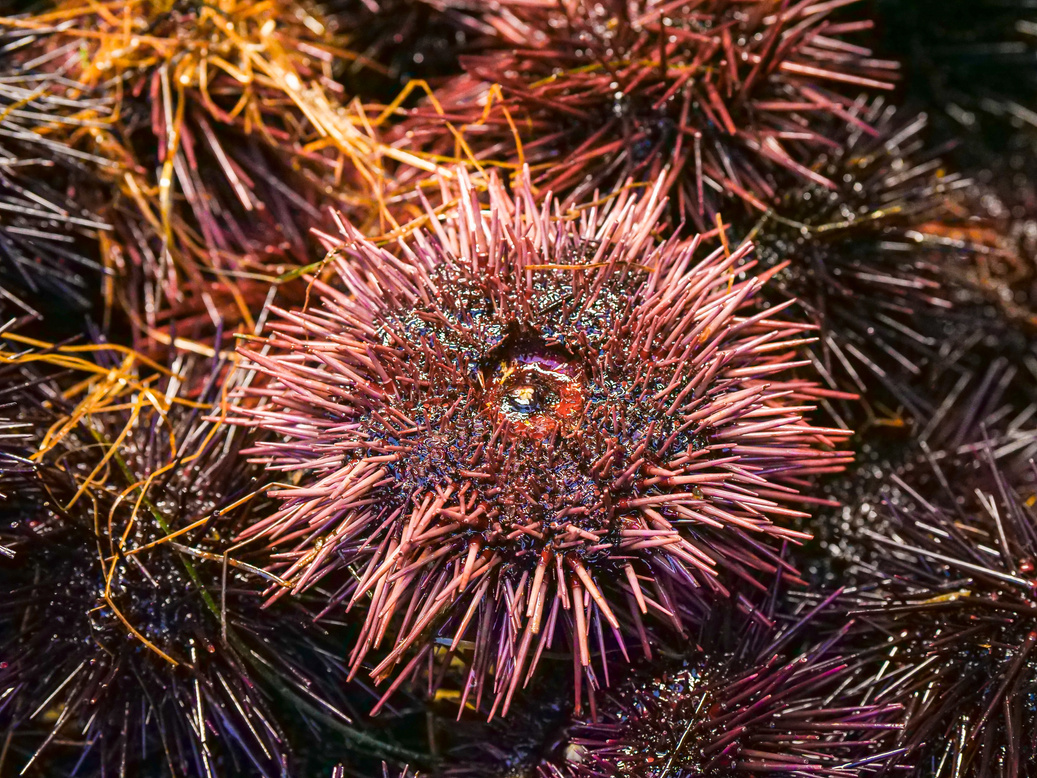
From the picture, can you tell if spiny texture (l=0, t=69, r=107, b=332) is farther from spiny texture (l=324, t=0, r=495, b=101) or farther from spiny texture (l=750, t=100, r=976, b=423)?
spiny texture (l=750, t=100, r=976, b=423)

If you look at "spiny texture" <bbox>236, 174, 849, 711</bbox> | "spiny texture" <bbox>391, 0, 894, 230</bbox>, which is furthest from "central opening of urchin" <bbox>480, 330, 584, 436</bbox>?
"spiny texture" <bbox>391, 0, 894, 230</bbox>

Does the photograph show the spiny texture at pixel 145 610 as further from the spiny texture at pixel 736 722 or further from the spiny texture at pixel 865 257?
the spiny texture at pixel 865 257

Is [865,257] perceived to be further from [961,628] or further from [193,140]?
[193,140]

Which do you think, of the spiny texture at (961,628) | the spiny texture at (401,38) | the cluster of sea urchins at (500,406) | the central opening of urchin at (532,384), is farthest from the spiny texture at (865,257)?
the spiny texture at (401,38)

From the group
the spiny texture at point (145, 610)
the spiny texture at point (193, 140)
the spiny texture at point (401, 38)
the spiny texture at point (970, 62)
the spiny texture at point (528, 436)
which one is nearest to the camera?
the spiny texture at point (528, 436)

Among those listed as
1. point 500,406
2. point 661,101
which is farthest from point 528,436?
point 661,101

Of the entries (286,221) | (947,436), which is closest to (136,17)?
(286,221)

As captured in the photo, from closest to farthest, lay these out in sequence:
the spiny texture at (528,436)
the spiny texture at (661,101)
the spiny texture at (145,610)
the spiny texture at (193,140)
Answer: the spiny texture at (528,436)
the spiny texture at (145,610)
the spiny texture at (661,101)
the spiny texture at (193,140)
